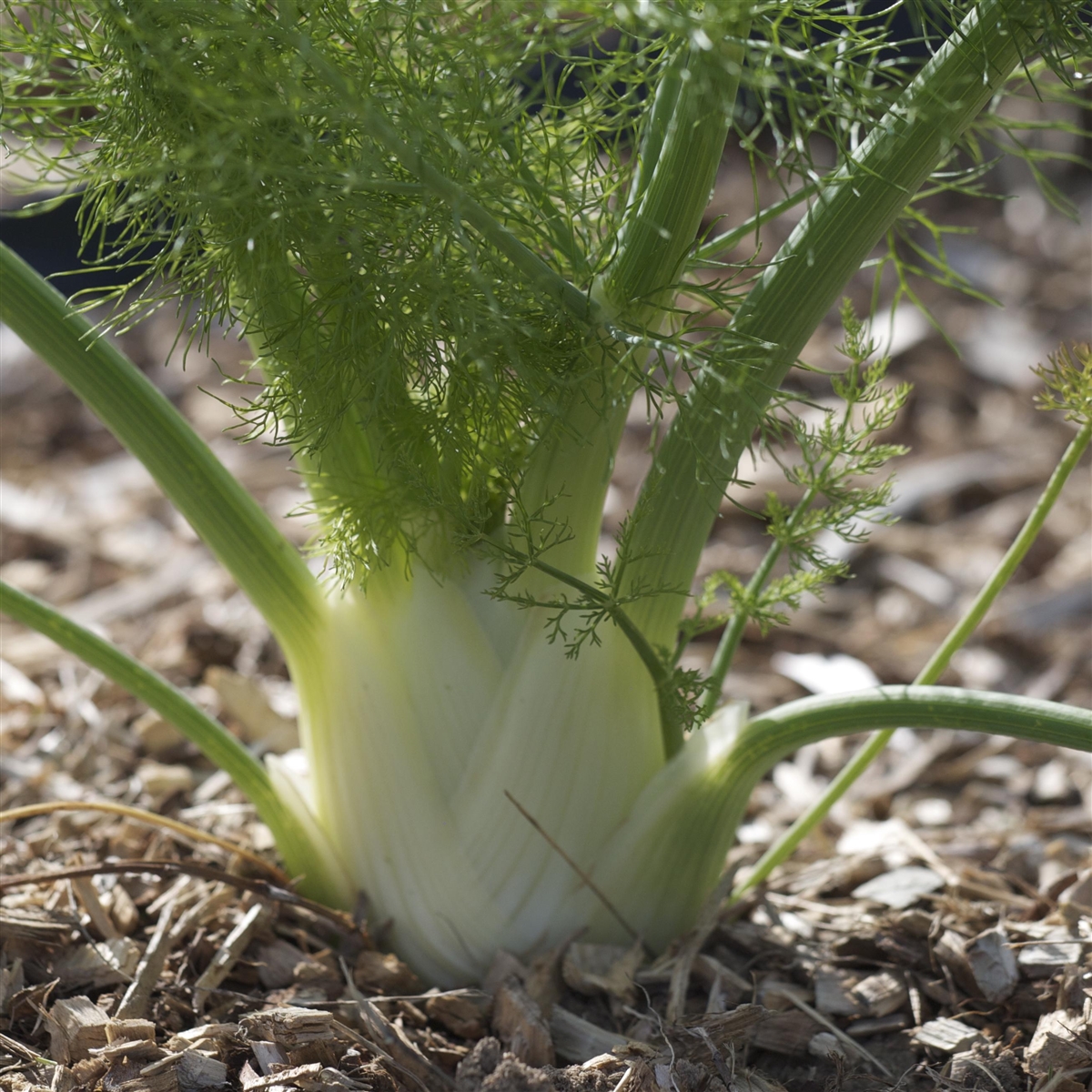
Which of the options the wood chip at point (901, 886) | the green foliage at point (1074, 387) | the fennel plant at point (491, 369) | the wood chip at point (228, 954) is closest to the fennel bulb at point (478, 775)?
the fennel plant at point (491, 369)

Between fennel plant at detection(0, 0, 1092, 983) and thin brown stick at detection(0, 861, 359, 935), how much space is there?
3 cm

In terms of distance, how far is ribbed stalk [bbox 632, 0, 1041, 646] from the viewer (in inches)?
23.8

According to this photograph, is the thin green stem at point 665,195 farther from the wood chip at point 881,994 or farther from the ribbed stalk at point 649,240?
the wood chip at point 881,994

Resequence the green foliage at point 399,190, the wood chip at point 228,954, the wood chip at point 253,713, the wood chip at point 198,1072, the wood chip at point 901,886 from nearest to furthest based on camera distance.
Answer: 1. the green foliage at point 399,190
2. the wood chip at point 198,1072
3. the wood chip at point 228,954
4. the wood chip at point 901,886
5. the wood chip at point 253,713

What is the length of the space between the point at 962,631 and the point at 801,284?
29 centimetres

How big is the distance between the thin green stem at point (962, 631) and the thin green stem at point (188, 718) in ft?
1.15

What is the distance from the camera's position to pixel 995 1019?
0.82 meters

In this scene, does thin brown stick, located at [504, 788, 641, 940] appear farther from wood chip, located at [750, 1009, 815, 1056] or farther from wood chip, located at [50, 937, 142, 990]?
wood chip, located at [50, 937, 142, 990]

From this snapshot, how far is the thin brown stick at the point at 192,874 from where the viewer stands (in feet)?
2.55

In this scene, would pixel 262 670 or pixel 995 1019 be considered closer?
pixel 995 1019

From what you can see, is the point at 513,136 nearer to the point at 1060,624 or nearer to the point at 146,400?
the point at 146,400

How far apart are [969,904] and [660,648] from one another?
0.39 m

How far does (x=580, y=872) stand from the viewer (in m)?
0.82

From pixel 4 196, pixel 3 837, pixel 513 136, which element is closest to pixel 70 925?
pixel 3 837
